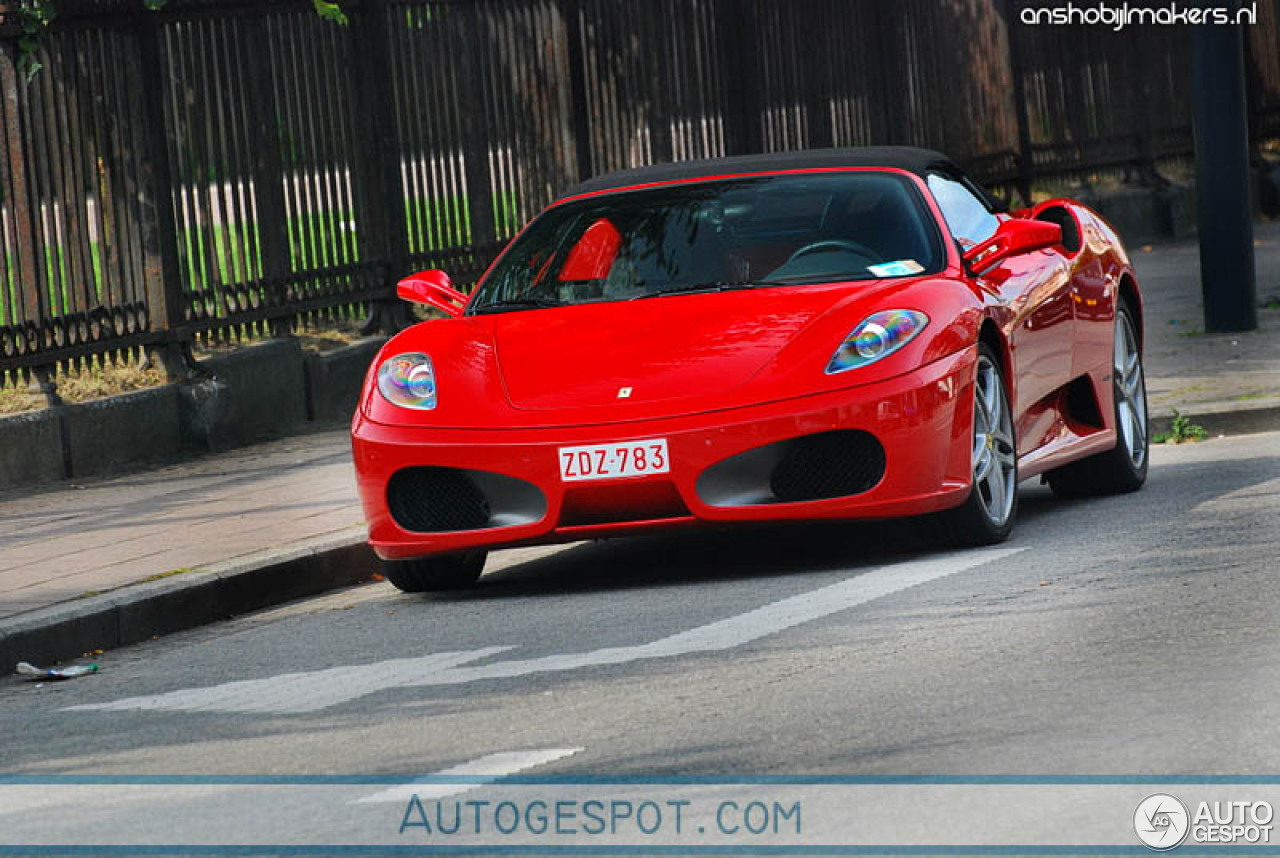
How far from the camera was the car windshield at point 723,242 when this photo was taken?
8734mm

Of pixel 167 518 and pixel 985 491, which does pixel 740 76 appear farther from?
pixel 985 491

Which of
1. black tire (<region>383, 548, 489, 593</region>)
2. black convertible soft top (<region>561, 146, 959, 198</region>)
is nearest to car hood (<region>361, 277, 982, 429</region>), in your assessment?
black tire (<region>383, 548, 489, 593</region>)

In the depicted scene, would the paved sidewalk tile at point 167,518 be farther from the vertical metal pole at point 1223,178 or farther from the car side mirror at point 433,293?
the vertical metal pole at point 1223,178

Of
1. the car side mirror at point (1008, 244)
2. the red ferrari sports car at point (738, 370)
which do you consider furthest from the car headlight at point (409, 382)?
the car side mirror at point (1008, 244)

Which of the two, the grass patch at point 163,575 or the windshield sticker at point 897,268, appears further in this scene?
the grass patch at point 163,575

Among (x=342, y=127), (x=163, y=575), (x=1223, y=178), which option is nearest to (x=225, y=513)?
(x=163, y=575)

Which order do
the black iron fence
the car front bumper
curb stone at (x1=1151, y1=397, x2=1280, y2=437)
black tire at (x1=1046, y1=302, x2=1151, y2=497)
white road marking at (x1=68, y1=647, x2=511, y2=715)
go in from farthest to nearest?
1. the black iron fence
2. curb stone at (x1=1151, y1=397, x2=1280, y2=437)
3. black tire at (x1=1046, y1=302, x2=1151, y2=497)
4. the car front bumper
5. white road marking at (x1=68, y1=647, x2=511, y2=715)

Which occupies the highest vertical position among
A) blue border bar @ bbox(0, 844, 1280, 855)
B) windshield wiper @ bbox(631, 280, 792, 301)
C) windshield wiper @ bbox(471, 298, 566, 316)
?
windshield wiper @ bbox(631, 280, 792, 301)

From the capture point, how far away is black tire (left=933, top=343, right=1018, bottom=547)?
27.1 feet

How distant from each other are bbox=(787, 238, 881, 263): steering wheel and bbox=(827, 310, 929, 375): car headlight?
2.25ft

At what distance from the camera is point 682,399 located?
311 inches

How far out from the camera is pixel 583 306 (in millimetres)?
8672

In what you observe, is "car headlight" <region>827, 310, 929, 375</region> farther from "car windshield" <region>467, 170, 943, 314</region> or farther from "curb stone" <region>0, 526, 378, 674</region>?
"curb stone" <region>0, 526, 378, 674</region>

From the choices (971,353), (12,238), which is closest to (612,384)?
(971,353)
